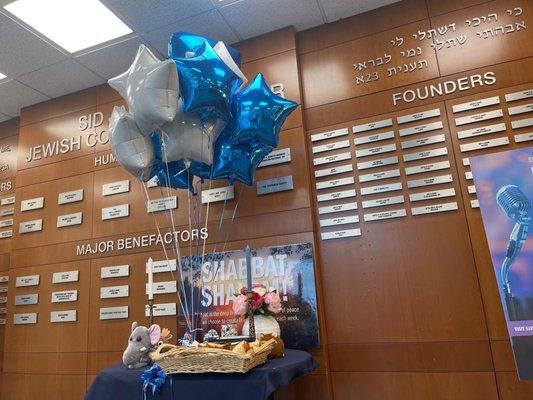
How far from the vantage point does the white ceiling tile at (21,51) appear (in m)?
3.24

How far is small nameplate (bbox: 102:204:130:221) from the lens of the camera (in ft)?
11.9

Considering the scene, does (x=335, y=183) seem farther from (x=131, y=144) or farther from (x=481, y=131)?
(x=131, y=144)

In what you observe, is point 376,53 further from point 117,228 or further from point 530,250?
point 117,228

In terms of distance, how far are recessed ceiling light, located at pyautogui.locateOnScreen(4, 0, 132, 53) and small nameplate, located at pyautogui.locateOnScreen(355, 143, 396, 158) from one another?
6.71 feet

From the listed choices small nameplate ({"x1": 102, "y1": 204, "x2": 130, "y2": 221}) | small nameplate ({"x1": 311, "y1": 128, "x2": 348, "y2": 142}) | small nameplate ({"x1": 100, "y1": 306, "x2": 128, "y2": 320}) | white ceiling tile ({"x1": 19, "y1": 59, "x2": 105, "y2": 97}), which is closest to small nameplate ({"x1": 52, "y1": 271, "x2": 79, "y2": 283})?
small nameplate ({"x1": 100, "y1": 306, "x2": 128, "y2": 320})

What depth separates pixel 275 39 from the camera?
342 centimetres

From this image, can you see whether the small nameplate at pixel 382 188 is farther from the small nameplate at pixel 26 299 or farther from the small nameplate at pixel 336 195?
the small nameplate at pixel 26 299

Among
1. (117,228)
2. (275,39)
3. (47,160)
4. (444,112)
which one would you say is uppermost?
(275,39)

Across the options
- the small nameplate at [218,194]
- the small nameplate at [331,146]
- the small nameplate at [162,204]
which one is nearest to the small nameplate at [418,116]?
the small nameplate at [331,146]

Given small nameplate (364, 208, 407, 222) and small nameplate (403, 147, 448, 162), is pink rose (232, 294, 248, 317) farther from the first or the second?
small nameplate (403, 147, 448, 162)

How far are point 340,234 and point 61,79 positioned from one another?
2.97m

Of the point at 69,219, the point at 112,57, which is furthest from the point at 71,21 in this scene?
the point at 69,219

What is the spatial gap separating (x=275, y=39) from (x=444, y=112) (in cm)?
145

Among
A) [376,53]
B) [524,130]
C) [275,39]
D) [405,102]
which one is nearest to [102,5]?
[275,39]
